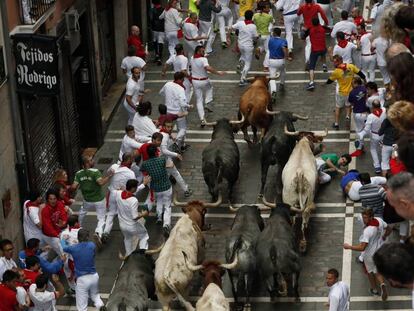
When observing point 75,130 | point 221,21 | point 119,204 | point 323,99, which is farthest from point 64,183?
point 221,21

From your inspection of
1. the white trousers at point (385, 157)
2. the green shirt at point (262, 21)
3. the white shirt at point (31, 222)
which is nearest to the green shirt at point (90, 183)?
the white shirt at point (31, 222)

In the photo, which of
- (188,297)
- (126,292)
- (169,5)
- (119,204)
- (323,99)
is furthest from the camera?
(169,5)

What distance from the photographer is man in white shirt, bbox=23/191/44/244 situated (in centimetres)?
1866

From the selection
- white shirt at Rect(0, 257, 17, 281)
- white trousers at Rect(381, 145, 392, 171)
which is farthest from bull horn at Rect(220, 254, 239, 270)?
white trousers at Rect(381, 145, 392, 171)

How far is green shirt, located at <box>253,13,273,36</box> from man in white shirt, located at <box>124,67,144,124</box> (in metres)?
4.42

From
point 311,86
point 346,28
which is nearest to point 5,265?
point 311,86

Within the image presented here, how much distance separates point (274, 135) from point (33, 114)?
5034mm

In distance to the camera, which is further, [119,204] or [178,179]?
[178,179]

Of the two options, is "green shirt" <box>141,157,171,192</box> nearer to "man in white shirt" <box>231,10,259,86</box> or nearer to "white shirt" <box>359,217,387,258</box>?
"white shirt" <box>359,217,387,258</box>

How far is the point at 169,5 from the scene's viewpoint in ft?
95.5

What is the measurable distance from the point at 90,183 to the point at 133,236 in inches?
52.1

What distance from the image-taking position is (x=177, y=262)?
17.2 metres

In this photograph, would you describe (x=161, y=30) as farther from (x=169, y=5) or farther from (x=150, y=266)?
(x=150, y=266)

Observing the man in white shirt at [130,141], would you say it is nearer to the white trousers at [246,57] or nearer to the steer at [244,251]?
the steer at [244,251]
